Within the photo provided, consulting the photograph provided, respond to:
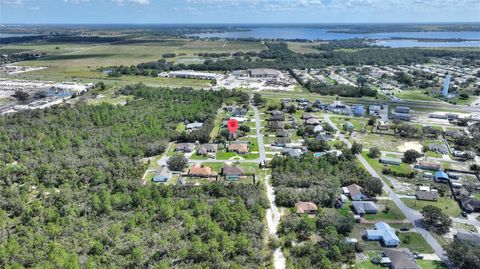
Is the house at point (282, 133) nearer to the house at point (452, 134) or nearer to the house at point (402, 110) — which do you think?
the house at point (452, 134)

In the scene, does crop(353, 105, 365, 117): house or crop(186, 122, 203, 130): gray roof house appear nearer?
crop(186, 122, 203, 130): gray roof house

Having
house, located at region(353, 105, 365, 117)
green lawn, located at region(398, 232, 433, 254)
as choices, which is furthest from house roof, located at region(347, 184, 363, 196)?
house, located at region(353, 105, 365, 117)

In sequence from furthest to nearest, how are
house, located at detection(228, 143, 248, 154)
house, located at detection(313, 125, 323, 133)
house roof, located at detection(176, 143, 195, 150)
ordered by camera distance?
1. house, located at detection(313, 125, 323, 133)
2. house roof, located at detection(176, 143, 195, 150)
3. house, located at detection(228, 143, 248, 154)

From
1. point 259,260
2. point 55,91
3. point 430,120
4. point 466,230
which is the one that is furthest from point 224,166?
point 55,91

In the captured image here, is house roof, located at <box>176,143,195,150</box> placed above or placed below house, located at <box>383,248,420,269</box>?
above

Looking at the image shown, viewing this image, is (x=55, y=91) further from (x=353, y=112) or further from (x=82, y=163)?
(x=353, y=112)

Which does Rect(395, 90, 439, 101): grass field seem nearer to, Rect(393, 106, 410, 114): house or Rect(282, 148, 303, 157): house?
Rect(393, 106, 410, 114): house
